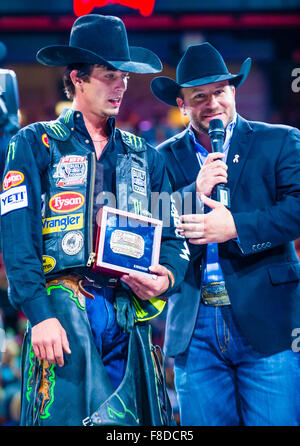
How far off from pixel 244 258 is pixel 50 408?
84cm

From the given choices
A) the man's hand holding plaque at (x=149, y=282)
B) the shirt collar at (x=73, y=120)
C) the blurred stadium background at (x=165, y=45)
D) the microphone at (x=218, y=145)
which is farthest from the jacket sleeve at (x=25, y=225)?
the blurred stadium background at (x=165, y=45)

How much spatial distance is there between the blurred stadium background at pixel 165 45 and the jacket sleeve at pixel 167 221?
311 cm

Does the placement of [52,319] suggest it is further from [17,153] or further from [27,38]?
[27,38]

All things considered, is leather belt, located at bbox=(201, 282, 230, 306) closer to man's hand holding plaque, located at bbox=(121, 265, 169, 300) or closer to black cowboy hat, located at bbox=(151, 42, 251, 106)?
man's hand holding plaque, located at bbox=(121, 265, 169, 300)

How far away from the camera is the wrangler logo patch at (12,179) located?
175cm

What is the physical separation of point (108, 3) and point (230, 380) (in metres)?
3.73

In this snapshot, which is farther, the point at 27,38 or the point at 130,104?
the point at 130,104

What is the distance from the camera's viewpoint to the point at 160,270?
70.2 inches

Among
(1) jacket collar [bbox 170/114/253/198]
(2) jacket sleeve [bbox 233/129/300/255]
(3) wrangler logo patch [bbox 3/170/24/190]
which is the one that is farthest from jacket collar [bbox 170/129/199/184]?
(3) wrangler logo patch [bbox 3/170/24/190]

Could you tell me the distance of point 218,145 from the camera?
2018 millimetres

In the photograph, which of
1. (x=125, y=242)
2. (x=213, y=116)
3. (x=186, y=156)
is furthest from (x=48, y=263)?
(x=213, y=116)

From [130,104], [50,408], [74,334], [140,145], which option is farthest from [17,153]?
[130,104]

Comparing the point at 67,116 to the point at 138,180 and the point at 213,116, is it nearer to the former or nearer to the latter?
the point at 138,180

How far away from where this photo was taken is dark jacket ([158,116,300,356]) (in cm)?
203
